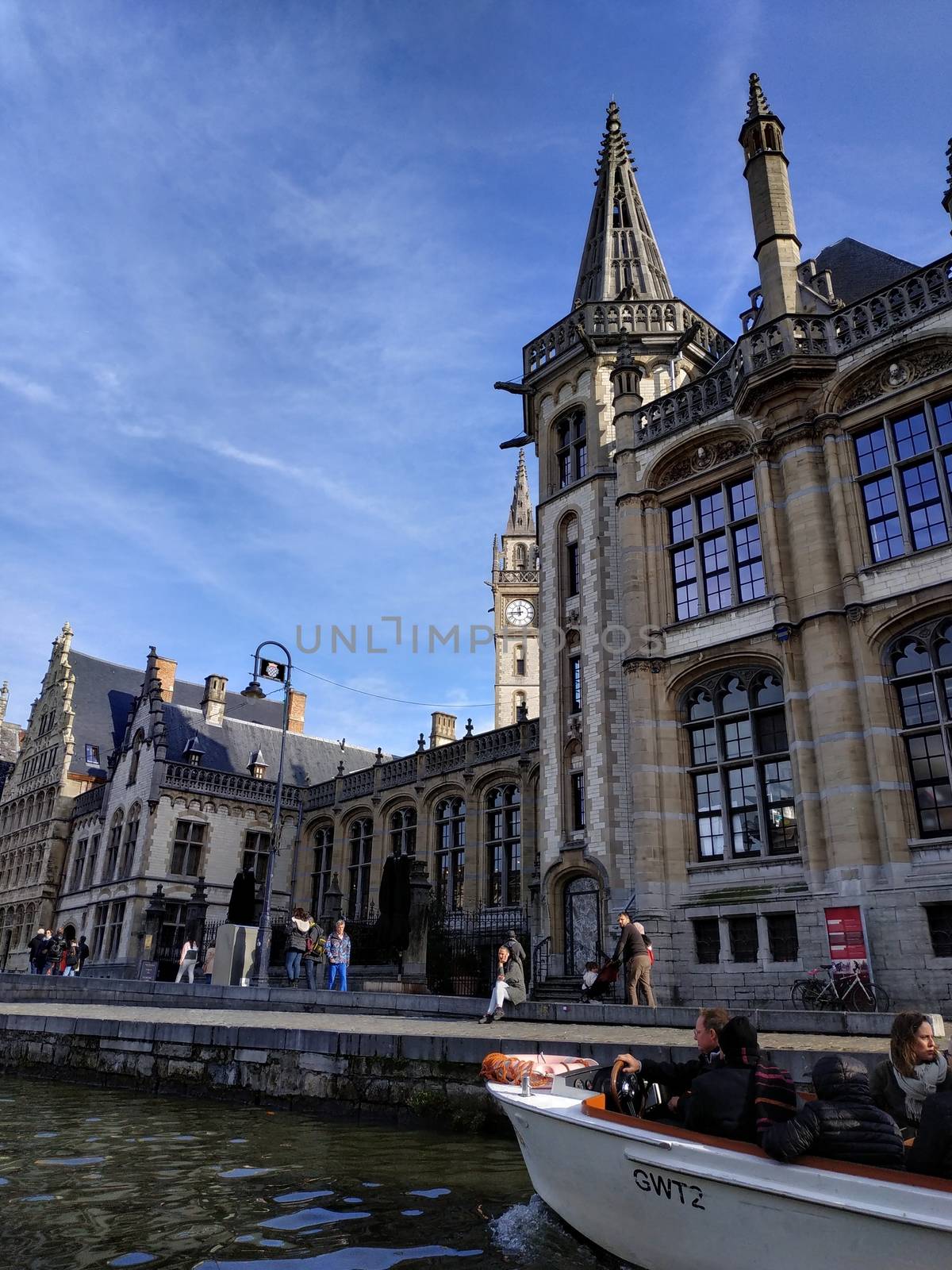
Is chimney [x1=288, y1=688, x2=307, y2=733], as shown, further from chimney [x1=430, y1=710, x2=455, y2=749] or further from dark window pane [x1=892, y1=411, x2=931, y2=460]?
dark window pane [x1=892, y1=411, x2=931, y2=460]

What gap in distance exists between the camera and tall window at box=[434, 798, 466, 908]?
3067 cm

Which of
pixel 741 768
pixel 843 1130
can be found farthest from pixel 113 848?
pixel 843 1130

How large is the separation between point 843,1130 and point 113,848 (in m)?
38.2

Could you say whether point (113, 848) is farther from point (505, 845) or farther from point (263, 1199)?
point (263, 1199)

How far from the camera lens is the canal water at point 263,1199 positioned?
5395 millimetres

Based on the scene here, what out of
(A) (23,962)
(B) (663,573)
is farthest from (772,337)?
(A) (23,962)

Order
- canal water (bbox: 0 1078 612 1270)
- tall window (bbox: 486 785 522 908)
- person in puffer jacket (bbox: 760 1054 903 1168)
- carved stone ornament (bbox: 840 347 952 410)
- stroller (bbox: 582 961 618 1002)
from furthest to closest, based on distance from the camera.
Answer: tall window (bbox: 486 785 522 908)
carved stone ornament (bbox: 840 347 952 410)
stroller (bbox: 582 961 618 1002)
canal water (bbox: 0 1078 612 1270)
person in puffer jacket (bbox: 760 1054 903 1168)

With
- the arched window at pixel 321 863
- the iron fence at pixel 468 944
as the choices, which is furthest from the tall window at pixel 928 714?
the arched window at pixel 321 863

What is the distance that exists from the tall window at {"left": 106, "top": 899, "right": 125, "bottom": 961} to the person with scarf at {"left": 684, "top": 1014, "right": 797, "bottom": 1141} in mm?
34337

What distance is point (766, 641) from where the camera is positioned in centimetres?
1784

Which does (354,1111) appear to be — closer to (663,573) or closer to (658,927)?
(658,927)

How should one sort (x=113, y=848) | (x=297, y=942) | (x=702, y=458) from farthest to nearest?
1. (x=113, y=848)
2. (x=702, y=458)
3. (x=297, y=942)

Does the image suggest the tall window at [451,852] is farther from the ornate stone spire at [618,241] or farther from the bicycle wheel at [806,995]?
the ornate stone spire at [618,241]

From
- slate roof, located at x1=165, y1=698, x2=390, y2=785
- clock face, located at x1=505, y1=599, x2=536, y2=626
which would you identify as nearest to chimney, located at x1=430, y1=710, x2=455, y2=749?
slate roof, located at x1=165, y1=698, x2=390, y2=785
